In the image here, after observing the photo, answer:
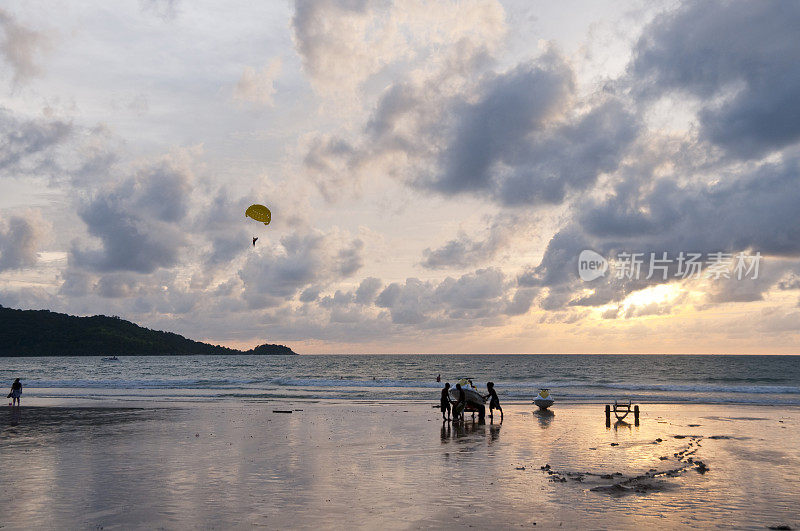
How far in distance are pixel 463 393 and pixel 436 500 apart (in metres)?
17.2

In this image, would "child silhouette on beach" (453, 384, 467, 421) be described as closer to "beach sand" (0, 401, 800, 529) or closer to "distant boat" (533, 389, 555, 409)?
"beach sand" (0, 401, 800, 529)

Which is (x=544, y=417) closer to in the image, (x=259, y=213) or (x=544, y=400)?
(x=544, y=400)

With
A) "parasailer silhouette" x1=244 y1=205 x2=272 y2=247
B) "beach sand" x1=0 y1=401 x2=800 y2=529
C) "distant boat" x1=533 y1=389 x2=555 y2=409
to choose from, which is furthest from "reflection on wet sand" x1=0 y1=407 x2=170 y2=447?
"distant boat" x1=533 y1=389 x2=555 y2=409

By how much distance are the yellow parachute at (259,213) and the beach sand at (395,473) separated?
1177cm

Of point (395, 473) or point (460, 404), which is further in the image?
point (460, 404)

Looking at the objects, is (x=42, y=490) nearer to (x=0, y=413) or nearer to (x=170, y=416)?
(x=170, y=416)

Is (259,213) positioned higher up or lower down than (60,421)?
higher up

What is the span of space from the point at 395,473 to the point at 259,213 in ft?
74.0

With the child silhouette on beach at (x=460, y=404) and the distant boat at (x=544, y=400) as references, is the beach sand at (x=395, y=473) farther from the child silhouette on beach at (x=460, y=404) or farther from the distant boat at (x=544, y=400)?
the distant boat at (x=544, y=400)

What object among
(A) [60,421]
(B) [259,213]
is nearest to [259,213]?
(B) [259,213]

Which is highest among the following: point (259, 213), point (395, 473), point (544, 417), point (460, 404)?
point (259, 213)

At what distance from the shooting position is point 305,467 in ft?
60.8

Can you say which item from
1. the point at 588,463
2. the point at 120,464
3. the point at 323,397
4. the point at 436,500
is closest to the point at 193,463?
the point at 120,464

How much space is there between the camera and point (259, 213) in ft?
119
